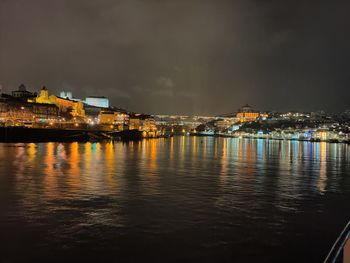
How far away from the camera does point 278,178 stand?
26.9 meters

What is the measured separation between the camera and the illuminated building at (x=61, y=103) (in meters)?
150

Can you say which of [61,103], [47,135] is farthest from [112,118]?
[47,135]

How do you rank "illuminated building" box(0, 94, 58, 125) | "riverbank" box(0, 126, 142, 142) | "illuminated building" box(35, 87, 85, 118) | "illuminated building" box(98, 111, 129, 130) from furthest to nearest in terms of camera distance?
"illuminated building" box(98, 111, 129, 130), "illuminated building" box(35, 87, 85, 118), "illuminated building" box(0, 94, 58, 125), "riverbank" box(0, 126, 142, 142)

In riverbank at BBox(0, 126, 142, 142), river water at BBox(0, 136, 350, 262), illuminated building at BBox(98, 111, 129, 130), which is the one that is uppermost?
illuminated building at BBox(98, 111, 129, 130)

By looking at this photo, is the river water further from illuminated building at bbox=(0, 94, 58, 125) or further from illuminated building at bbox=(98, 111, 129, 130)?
illuminated building at bbox=(98, 111, 129, 130)

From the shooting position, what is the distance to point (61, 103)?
526 ft

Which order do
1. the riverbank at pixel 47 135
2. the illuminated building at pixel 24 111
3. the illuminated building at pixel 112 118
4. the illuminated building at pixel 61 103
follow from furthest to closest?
the illuminated building at pixel 112 118 → the illuminated building at pixel 61 103 → the illuminated building at pixel 24 111 → the riverbank at pixel 47 135

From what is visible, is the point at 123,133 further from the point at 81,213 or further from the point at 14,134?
the point at 81,213

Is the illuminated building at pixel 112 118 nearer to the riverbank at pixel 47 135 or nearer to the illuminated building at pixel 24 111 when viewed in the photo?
the illuminated building at pixel 24 111

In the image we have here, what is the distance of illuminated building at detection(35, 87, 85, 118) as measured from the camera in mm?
149500

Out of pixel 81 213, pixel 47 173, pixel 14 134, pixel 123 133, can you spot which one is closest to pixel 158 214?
pixel 81 213

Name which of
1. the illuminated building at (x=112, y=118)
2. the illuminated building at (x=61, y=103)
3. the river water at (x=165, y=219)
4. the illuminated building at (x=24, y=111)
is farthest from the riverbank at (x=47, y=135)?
the river water at (x=165, y=219)

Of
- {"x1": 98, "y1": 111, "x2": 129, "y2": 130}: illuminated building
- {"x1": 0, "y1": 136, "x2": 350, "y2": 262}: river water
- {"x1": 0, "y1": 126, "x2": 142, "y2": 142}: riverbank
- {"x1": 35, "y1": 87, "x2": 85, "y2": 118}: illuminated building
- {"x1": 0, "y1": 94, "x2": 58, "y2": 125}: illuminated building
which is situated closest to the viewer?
{"x1": 0, "y1": 136, "x2": 350, "y2": 262}: river water

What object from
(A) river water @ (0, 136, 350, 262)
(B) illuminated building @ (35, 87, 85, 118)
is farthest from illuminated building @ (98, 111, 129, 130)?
(A) river water @ (0, 136, 350, 262)
